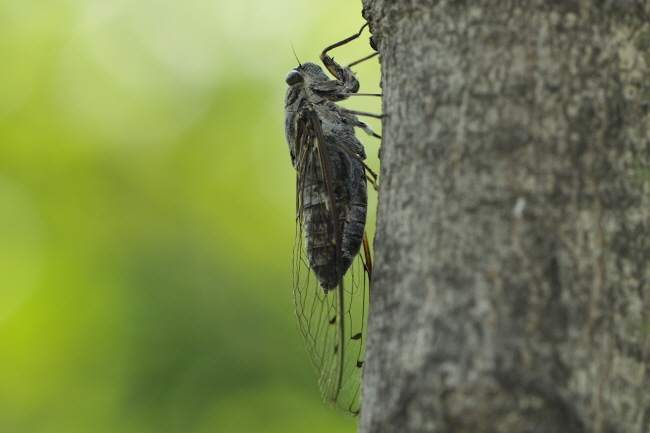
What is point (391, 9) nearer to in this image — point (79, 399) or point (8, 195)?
point (79, 399)

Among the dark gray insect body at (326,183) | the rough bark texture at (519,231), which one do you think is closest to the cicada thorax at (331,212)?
the dark gray insect body at (326,183)

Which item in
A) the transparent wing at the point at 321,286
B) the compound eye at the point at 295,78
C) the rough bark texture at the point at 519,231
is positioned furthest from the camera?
the compound eye at the point at 295,78

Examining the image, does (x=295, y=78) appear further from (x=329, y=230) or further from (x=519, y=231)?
(x=519, y=231)

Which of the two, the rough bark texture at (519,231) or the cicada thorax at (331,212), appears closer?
the rough bark texture at (519,231)

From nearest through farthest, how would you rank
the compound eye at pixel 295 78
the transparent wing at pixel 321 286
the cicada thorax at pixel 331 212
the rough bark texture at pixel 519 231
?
1. the rough bark texture at pixel 519 231
2. the transparent wing at pixel 321 286
3. the cicada thorax at pixel 331 212
4. the compound eye at pixel 295 78

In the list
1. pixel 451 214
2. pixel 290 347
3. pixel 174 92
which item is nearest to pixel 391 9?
pixel 451 214

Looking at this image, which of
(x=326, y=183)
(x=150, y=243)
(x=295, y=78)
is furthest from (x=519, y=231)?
(x=150, y=243)

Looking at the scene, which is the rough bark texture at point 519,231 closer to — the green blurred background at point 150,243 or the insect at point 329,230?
the insect at point 329,230

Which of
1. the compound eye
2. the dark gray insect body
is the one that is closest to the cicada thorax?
the dark gray insect body
